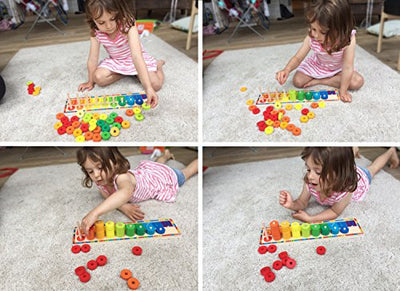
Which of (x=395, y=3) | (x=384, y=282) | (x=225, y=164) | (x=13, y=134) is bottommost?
(x=225, y=164)

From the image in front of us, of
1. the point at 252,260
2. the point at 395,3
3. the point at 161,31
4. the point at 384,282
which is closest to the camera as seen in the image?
the point at 384,282

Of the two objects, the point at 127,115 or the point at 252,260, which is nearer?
the point at 252,260

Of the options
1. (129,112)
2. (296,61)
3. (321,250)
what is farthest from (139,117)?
(321,250)

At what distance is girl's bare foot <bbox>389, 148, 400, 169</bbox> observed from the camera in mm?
1354

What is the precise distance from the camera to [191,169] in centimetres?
138

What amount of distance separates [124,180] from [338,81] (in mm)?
691

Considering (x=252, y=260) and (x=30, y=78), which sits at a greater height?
(x=30, y=78)

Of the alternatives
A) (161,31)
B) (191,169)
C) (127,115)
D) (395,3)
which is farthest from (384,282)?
(161,31)

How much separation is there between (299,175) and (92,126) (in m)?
0.67

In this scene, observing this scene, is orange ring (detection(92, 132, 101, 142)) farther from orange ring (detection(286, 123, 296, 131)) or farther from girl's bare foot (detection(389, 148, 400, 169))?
girl's bare foot (detection(389, 148, 400, 169))

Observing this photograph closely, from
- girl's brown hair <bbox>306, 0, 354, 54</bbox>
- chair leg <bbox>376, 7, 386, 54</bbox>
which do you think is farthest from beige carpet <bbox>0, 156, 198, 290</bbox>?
chair leg <bbox>376, 7, 386, 54</bbox>

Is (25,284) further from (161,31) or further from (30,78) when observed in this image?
(161,31)

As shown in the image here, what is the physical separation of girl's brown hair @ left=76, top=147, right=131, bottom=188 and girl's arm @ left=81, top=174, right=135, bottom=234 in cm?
2

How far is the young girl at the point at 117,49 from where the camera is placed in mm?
1081
